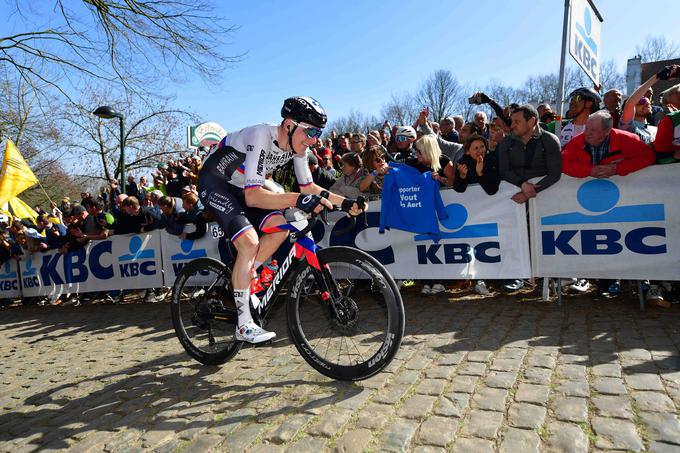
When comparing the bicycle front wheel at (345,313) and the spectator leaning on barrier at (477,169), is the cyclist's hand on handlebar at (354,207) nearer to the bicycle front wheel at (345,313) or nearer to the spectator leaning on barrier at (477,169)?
the bicycle front wheel at (345,313)

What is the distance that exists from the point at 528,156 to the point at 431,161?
135 cm

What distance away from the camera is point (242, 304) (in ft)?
12.3

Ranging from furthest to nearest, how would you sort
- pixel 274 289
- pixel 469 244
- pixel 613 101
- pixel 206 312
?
pixel 613 101 < pixel 469 244 < pixel 206 312 < pixel 274 289

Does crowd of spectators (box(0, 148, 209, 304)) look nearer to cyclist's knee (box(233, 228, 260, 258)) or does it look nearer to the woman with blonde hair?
cyclist's knee (box(233, 228, 260, 258))

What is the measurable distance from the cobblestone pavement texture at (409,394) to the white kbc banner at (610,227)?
0.52 metres

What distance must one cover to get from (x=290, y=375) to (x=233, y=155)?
1891 mm

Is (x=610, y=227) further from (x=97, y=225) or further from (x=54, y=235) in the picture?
(x=54, y=235)

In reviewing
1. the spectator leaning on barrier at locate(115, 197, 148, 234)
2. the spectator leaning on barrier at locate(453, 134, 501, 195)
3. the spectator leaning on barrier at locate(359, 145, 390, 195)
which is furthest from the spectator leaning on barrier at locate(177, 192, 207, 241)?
the spectator leaning on barrier at locate(453, 134, 501, 195)

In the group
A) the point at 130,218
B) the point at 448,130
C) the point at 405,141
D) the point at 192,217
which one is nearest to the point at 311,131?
the point at 405,141

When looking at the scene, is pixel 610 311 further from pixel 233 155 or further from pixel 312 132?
pixel 233 155

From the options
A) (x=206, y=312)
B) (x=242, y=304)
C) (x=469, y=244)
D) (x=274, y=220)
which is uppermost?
(x=274, y=220)

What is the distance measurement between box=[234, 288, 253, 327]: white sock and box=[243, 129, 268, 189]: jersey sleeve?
2.84ft

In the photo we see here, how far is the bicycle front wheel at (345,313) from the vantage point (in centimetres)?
322

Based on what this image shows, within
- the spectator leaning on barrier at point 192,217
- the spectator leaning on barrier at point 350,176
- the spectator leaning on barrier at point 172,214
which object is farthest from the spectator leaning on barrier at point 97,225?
the spectator leaning on barrier at point 350,176
